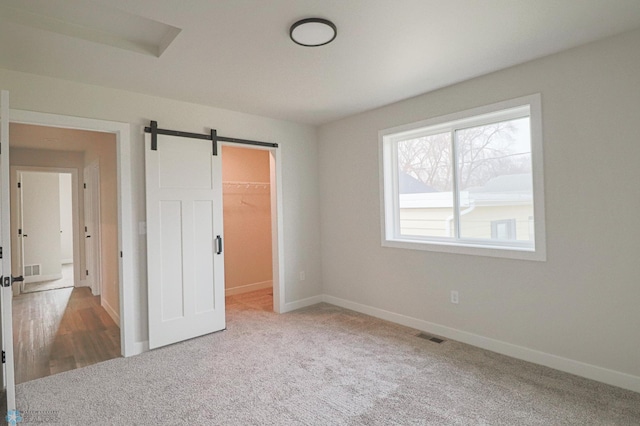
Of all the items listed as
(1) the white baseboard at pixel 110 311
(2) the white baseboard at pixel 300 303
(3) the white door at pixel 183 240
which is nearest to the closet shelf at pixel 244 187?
(3) the white door at pixel 183 240

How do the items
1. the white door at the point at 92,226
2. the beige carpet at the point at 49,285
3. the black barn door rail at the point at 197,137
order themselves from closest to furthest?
1. the black barn door rail at the point at 197,137
2. the white door at the point at 92,226
3. the beige carpet at the point at 49,285

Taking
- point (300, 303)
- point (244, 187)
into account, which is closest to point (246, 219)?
point (244, 187)

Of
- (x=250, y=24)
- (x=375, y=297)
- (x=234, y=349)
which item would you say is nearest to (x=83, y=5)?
(x=250, y=24)

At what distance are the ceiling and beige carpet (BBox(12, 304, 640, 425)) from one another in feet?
8.22

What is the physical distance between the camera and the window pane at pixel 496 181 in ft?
9.70

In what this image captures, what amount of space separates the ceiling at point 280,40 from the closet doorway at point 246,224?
2.17 meters

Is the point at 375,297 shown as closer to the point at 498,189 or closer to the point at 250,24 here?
the point at 498,189

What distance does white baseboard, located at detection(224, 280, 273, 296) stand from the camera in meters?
5.34

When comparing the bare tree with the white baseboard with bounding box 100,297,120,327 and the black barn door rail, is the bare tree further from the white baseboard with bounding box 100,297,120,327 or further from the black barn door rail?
the white baseboard with bounding box 100,297,120,327

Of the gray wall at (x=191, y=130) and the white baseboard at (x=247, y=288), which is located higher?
the gray wall at (x=191, y=130)

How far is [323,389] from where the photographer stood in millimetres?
2502

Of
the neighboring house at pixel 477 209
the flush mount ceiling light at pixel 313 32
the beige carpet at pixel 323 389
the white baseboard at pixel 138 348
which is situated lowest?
the beige carpet at pixel 323 389

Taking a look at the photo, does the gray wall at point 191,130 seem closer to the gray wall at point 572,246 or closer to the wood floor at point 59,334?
the wood floor at point 59,334

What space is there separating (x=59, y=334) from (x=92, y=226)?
7.58 ft
